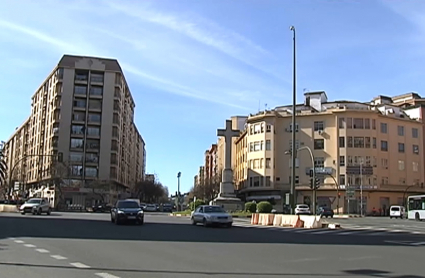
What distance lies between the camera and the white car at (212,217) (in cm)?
2934

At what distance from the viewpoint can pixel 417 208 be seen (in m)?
54.8

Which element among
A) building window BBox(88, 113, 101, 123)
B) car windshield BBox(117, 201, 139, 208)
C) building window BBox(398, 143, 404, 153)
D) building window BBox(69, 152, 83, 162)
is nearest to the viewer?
car windshield BBox(117, 201, 139, 208)

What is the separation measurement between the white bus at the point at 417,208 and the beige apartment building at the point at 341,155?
1932 centimetres

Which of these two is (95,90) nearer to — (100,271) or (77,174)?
(77,174)

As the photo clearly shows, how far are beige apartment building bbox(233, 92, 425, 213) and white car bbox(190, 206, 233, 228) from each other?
1848 inches

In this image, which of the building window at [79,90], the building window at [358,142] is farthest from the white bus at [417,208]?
the building window at [79,90]

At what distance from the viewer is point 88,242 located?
16500mm

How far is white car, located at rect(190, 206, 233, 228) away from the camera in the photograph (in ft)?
96.3

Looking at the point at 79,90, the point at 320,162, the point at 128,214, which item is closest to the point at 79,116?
the point at 79,90

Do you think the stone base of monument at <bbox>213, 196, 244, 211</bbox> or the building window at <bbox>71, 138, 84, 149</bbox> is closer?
the stone base of monument at <bbox>213, 196, 244, 211</bbox>

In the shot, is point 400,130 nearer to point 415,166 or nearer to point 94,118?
point 415,166

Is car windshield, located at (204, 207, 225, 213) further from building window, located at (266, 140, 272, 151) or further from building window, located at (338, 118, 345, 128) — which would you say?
building window, located at (338, 118, 345, 128)

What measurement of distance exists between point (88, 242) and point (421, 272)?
1032 cm

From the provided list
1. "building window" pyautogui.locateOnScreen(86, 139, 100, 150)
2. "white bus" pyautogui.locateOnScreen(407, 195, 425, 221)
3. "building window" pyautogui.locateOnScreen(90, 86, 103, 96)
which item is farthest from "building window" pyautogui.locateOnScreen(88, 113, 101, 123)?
"white bus" pyautogui.locateOnScreen(407, 195, 425, 221)
